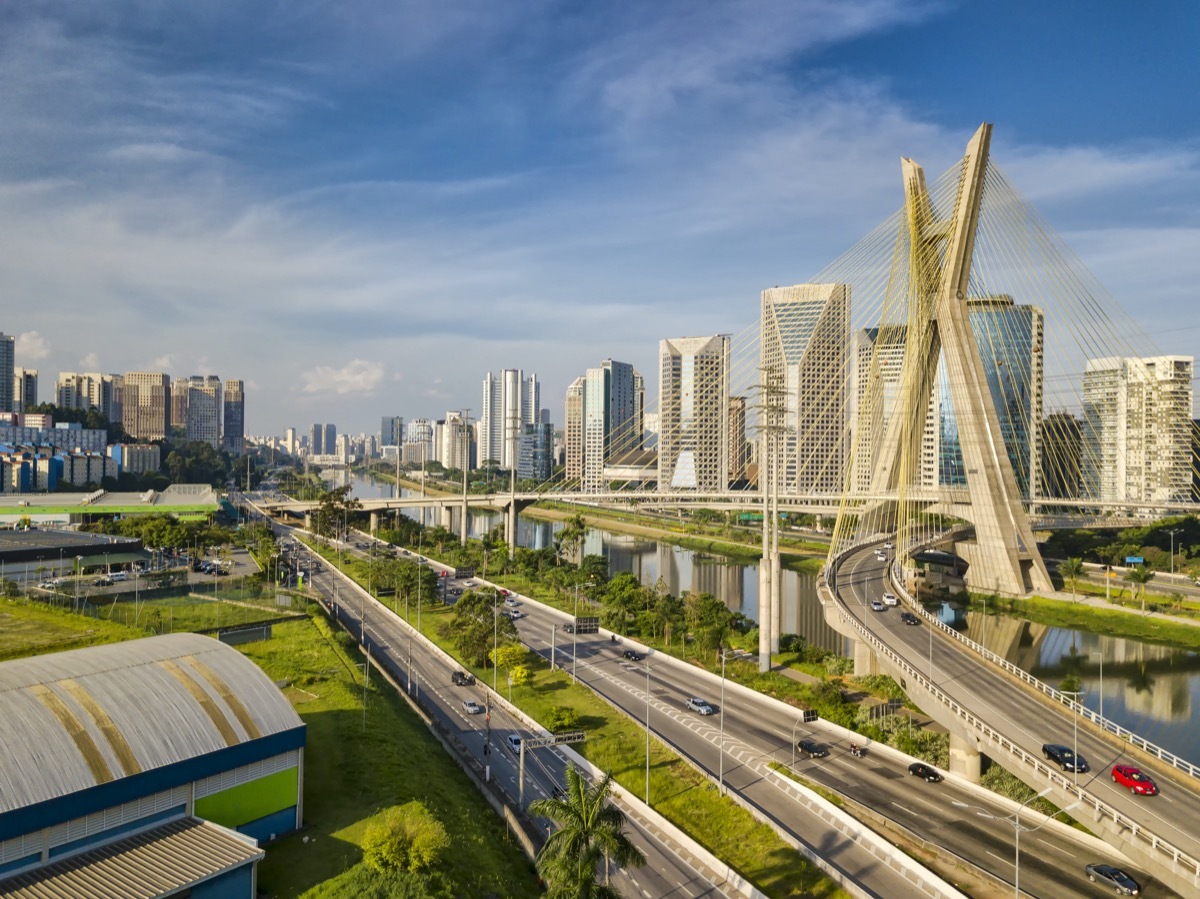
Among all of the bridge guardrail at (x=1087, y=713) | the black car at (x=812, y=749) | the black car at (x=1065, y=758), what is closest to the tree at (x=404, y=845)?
the black car at (x=812, y=749)

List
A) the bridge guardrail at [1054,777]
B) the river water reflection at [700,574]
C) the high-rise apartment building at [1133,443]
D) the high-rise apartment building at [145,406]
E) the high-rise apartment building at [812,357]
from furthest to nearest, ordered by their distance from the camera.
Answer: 1. the high-rise apartment building at [145,406]
2. the high-rise apartment building at [812,357]
3. the high-rise apartment building at [1133,443]
4. the river water reflection at [700,574]
5. the bridge guardrail at [1054,777]

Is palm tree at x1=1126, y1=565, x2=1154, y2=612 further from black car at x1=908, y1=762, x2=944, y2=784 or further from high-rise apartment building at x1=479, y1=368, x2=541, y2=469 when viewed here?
high-rise apartment building at x1=479, y1=368, x2=541, y2=469

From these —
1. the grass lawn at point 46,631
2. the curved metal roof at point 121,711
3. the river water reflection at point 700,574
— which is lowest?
the river water reflection at point 700,574

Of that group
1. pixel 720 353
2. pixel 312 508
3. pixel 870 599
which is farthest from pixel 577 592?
pixel 720 353

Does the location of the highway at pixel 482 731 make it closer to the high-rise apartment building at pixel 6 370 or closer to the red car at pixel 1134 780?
the red car at pixel 1134 780

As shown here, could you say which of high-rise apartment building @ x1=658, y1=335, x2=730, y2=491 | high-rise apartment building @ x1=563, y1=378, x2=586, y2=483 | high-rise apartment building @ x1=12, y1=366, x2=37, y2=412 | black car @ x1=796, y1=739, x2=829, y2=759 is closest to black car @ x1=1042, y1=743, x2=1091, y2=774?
black car @ x1=796, y1=739, x2=829, y2=759

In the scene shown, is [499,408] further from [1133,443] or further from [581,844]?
[581,844]
